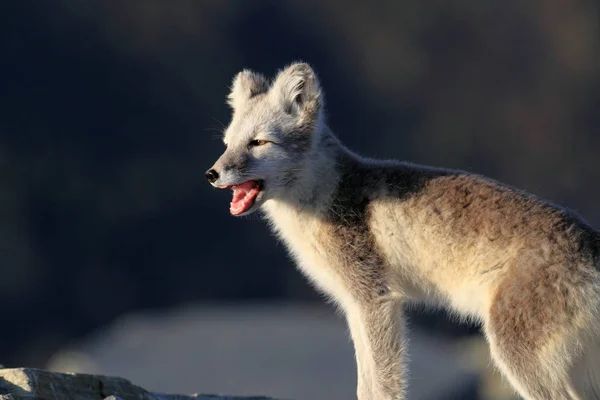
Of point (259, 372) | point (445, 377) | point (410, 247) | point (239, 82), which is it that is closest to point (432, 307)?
point (410, 247)

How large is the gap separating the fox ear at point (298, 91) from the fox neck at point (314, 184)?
0.52ft

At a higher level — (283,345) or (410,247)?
(283,345)

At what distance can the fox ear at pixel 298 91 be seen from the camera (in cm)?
520

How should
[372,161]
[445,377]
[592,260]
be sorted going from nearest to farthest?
[592,260], [372,161], [445,377]

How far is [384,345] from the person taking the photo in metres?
4.84

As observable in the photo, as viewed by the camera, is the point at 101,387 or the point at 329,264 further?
the point at 329,264

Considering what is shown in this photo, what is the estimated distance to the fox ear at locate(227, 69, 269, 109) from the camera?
543 centimetres

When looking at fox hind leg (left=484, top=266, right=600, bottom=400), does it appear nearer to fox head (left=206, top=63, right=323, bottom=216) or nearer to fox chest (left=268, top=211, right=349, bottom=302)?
fox chest (left=268, top=211, right=349, bottom=302)

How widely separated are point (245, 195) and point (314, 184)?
370 millimetres

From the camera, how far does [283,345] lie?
10344 mm

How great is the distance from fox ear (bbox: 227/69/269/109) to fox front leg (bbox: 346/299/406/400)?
4.17 feet

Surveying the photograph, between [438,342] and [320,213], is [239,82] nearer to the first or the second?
[320,213]

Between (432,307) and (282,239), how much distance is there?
84 cm

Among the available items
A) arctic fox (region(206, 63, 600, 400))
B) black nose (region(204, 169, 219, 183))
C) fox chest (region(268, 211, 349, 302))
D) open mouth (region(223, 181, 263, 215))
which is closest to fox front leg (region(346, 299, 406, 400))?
arctic fox (region(206, 63, 600, 400))
